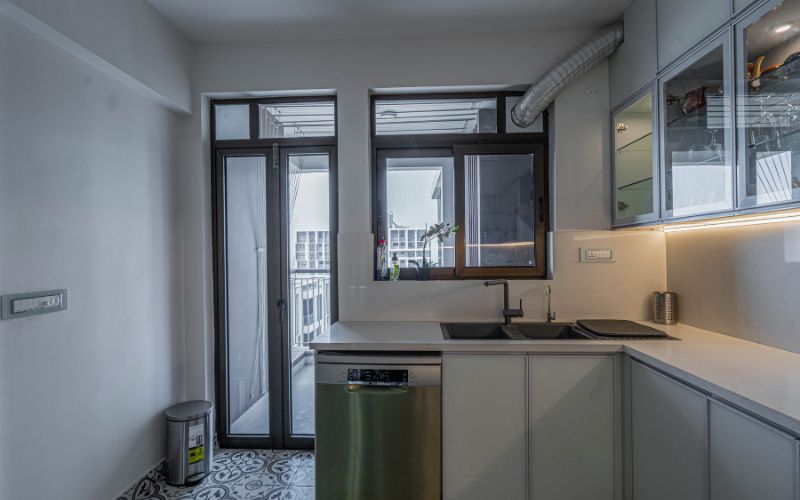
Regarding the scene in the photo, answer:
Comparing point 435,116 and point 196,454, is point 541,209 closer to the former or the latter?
point 435,116

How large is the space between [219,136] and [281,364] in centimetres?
170

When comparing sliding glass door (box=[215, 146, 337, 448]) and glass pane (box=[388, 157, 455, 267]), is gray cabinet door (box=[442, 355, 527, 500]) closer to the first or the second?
glass pane (box=[388, 157, 455, 267])

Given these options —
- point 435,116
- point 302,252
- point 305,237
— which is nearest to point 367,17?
point 435,116

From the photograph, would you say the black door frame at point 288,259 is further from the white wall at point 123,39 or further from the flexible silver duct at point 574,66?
the flexible silver duct at point 574,66

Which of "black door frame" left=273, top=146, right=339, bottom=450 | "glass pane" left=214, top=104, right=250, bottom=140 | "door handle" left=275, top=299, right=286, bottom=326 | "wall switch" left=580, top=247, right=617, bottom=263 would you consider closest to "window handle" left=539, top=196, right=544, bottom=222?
"wall switch" left=580, top=247, right=617, bottom=263

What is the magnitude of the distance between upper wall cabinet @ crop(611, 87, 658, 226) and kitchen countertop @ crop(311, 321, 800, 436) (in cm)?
68

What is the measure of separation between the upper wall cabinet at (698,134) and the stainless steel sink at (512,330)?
86 cm

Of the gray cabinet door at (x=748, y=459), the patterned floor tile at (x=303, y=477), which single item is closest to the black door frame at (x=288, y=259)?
the patterned floor tile at (x=303, y=477)

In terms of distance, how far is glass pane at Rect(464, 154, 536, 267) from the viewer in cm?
256

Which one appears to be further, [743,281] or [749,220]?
[743,281]

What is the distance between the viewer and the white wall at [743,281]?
5.19 ft

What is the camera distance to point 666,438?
151 centimetres

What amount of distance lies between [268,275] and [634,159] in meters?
2.48

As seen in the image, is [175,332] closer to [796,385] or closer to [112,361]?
[112,361]
